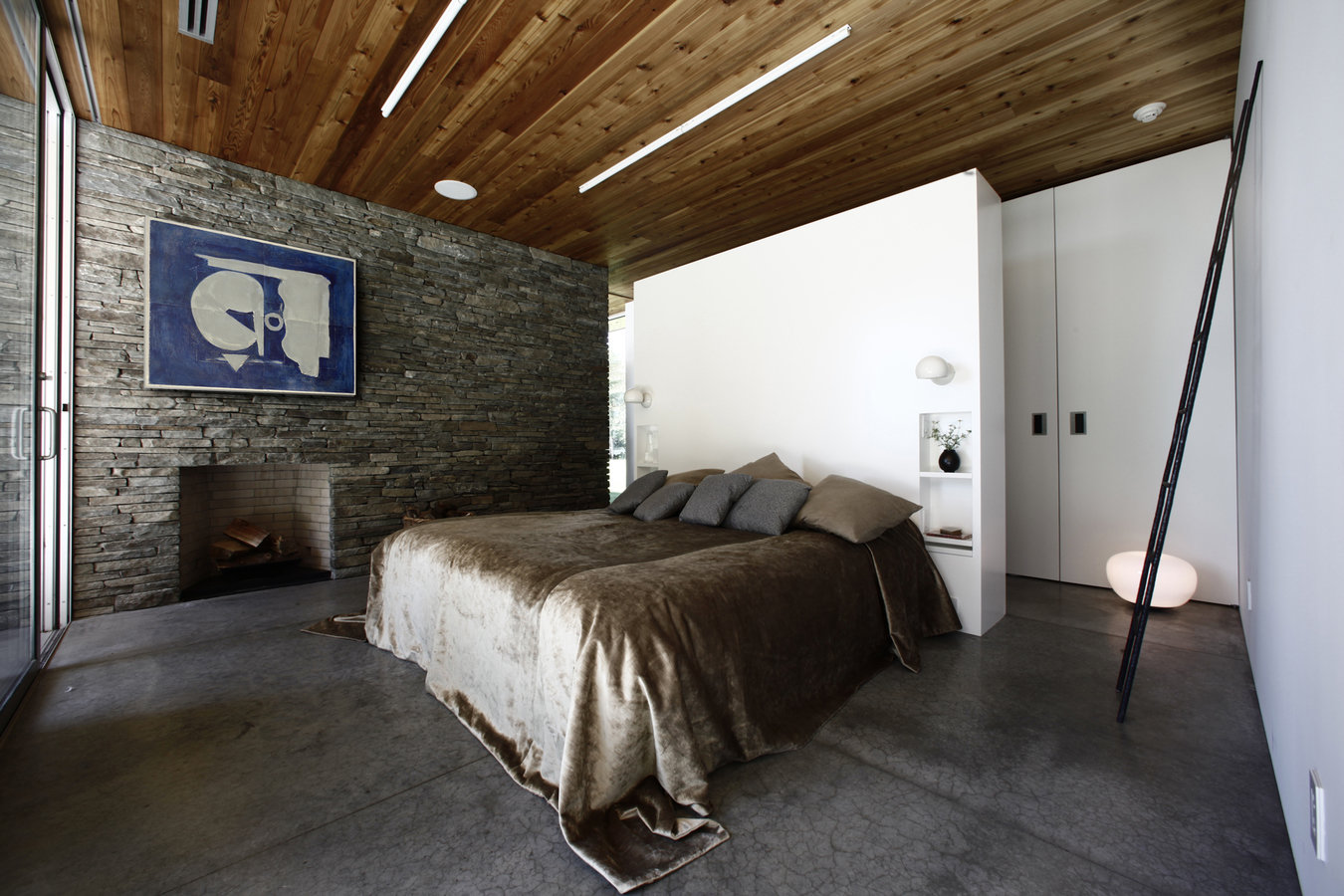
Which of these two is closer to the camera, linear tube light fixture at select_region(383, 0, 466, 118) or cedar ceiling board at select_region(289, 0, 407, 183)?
linear tube light fixture at select_region(383, 0, 466, 118)

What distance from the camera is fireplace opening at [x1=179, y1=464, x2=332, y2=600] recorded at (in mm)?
4070

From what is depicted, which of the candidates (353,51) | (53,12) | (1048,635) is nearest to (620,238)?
(353,51)

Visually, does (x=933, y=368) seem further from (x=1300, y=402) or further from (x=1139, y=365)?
(x=1139, y=365)

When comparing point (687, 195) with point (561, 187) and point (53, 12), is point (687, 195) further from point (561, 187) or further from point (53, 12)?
point (53, 12)

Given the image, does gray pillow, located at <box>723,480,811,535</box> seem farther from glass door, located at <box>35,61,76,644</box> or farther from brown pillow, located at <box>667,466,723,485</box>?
glass door, located at <box>35,61,76,644</box>

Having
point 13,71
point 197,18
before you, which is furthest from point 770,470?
point 13,71

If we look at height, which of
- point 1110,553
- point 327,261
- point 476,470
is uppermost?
point 327,261

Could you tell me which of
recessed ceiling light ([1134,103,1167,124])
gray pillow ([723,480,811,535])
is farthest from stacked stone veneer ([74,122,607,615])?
A: recessed ceiling light ([1134,103,1167,124])

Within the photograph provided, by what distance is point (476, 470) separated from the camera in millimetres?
5113

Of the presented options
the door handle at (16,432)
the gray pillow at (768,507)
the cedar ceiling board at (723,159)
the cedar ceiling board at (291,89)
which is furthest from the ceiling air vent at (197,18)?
the gray pillow at (768,507)

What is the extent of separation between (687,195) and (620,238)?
1.09 metres

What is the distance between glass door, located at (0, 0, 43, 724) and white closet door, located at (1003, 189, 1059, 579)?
17.1 ft

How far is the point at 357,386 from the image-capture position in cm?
443

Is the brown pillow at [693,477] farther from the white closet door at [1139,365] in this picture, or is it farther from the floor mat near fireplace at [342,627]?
the white closet door at [1139,365]
